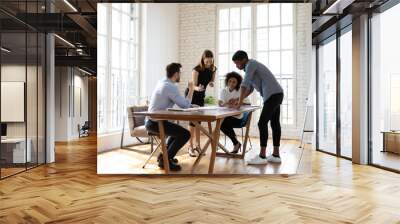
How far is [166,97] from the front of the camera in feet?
14.6

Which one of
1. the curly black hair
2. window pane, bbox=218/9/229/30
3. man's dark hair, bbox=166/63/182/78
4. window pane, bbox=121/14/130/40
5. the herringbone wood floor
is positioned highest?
window pane, bbox=218/9/229/30

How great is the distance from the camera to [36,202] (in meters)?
3.48

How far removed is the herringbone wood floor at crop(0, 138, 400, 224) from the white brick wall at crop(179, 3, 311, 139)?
776mm

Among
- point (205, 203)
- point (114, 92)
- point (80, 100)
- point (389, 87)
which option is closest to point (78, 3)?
point (114, 92)

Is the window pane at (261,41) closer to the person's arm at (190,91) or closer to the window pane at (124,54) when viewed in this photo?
the person's arm at (190,91)

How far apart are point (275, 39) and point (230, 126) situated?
1.14 meters

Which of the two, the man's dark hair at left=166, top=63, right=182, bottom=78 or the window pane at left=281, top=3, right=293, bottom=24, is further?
the window pane at left=281, top=3, right=293, bottom=24

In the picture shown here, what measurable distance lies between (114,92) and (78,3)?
2113 mm

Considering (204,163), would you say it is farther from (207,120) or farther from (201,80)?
(201,80)

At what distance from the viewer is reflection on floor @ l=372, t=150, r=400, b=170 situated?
16.9ft

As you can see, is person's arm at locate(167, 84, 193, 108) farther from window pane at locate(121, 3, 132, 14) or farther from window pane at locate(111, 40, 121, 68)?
window pane at locate(121, 3, 132, 14)

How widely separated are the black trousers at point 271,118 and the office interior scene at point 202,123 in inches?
2.9

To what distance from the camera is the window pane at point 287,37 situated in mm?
4520

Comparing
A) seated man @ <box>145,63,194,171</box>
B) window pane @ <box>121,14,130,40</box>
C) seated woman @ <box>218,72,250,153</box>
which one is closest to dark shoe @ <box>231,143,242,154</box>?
seated woman @ <box>218,72,250,153</box>
